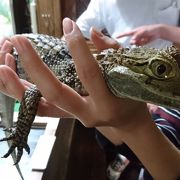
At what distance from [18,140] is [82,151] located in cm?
54

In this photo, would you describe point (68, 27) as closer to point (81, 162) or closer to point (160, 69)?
point (160, 69)

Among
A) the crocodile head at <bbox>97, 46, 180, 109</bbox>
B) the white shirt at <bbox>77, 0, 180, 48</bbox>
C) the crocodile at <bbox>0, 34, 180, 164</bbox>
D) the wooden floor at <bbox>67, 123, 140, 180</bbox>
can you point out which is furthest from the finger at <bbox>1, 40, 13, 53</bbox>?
the white shirt at <bbox>77, 0, 180, 48</bbox>

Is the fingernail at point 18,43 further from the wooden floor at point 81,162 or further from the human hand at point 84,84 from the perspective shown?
the wooden floor at point 81,162

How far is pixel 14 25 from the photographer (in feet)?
7.47

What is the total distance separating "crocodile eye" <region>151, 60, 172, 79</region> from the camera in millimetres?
675

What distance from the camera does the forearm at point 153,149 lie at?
0.82 metres

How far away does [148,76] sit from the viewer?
70 centimetres

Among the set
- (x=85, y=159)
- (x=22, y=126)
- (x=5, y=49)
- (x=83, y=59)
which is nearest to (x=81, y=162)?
(x=85, y=159)

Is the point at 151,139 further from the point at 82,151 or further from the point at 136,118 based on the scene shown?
the point at 82,151

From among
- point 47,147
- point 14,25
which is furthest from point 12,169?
point 14,25

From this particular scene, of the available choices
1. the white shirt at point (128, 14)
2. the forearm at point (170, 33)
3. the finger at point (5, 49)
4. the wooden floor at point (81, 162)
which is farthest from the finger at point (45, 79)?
the white shirt at point (128, 14)

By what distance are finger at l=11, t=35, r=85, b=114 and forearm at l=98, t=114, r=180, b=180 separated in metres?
0.16

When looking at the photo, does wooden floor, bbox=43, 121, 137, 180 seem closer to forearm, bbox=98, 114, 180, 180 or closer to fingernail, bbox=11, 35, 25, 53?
forearm, bbox=98, 114, 180, 180

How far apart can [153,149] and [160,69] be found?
0.77ft
